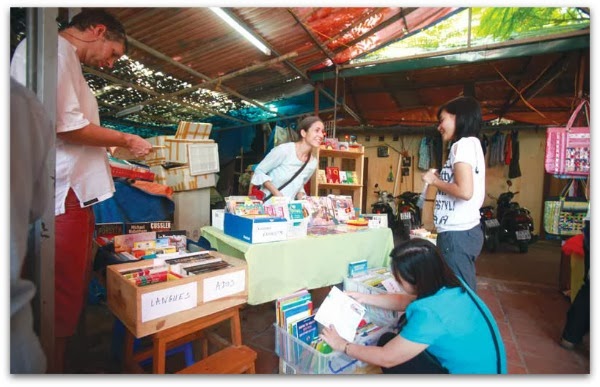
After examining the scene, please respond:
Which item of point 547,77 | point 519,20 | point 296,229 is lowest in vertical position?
point 296,229

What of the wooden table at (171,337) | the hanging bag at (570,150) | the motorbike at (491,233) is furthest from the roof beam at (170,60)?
the motorbike at (491,233)

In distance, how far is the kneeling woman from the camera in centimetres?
115

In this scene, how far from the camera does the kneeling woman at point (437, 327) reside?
1.15m

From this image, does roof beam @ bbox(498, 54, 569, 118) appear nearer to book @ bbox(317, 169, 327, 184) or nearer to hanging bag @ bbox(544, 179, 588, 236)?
hanging bag @ bbox(544, 179, 588, 236)

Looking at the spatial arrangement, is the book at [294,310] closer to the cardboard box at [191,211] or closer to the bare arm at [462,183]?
the bare arm at [462,183]

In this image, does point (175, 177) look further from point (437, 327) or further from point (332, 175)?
point (437, 327)

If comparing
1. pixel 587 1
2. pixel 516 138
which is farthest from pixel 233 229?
pixel 516 138

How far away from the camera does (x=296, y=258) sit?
66.6 inches

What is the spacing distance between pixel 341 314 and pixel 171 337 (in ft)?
2.53

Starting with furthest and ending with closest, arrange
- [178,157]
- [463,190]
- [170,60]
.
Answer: [178,157]
[170,60]
[463,190]

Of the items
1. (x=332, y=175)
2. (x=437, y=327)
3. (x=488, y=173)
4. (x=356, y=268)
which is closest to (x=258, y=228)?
(x=356, y=268)

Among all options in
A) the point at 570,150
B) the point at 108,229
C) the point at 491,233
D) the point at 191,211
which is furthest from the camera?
the point at 491,233

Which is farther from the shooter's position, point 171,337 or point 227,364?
point 227,364

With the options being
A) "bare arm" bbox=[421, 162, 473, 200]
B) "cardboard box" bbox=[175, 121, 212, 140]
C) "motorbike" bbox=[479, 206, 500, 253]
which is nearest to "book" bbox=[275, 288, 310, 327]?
"bare arm" bbox=[421, 162, 473, 200]
